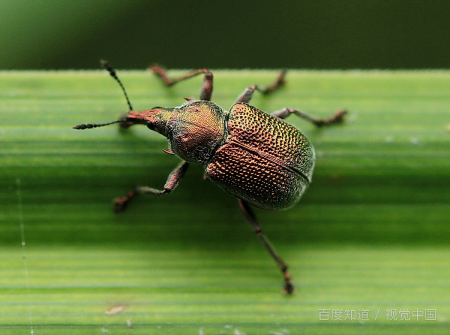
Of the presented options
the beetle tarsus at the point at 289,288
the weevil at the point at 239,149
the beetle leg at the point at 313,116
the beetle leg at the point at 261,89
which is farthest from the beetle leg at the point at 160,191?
the beetle tarsus at the point at 289,288

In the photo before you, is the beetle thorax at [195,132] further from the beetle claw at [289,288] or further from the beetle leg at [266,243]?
the beetle claw at [289,288]

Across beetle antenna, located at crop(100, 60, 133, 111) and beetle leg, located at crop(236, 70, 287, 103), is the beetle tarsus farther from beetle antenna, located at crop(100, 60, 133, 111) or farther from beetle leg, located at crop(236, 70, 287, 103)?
beetle antenna, located at crop(100, 60, 133, 111)

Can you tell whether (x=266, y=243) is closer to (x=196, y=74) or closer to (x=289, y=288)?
(x=289, y=288)

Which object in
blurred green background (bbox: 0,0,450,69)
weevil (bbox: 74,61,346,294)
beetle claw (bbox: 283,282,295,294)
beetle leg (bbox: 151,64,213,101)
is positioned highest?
blurred green background (bbox: 0,0,450,69)

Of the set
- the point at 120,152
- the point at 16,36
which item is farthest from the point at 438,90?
the point at 16,36

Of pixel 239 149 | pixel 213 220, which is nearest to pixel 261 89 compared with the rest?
pixel 239 149

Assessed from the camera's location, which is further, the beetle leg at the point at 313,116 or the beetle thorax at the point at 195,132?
the beetle leg at the point at 313,116

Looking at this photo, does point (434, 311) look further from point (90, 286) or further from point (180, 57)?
point (180, 57)

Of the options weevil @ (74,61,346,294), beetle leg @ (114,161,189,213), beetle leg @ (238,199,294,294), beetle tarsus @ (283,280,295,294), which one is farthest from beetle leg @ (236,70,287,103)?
beetle tarsus @ (283,280,295,294)
